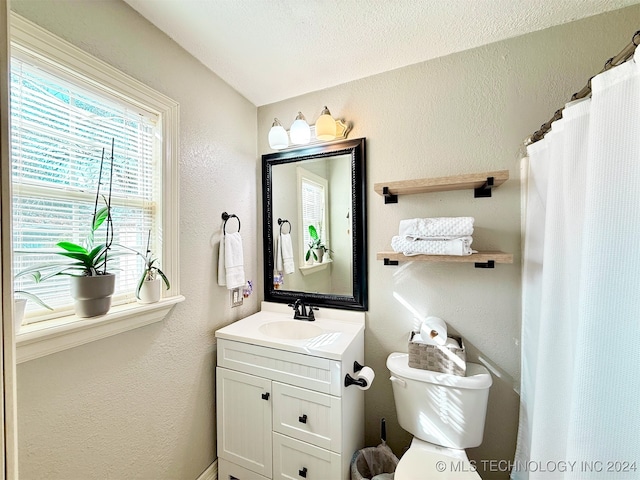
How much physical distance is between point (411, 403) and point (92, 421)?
136cm

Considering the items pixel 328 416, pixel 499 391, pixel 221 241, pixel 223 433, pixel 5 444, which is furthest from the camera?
pixel 221 241

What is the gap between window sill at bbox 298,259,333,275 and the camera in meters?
1.69

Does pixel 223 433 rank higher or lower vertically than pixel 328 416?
lower

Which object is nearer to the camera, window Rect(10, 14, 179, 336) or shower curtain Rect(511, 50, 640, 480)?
shower curtain Rect(511, 50, 640, 480)

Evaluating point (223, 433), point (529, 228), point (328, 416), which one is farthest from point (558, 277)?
point (223, 433)

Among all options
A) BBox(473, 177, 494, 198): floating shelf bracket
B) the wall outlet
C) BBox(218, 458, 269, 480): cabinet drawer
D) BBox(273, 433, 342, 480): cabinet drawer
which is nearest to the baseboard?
BBox(218, 458, 269, 480): cabinet drawer

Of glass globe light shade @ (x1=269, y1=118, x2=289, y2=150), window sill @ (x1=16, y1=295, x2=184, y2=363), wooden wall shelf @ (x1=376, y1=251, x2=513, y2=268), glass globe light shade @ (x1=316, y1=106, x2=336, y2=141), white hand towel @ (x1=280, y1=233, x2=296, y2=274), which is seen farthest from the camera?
white hand towel @ (x1=280, y1=233, x2=296, y2=274)

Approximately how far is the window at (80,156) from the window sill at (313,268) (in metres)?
0.77

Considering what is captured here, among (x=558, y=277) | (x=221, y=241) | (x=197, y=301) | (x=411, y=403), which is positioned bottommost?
(x=411, y=403)

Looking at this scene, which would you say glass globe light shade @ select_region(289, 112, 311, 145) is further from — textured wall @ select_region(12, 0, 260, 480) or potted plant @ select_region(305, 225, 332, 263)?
potted plant @ select_region(305, 225, 332, 263)

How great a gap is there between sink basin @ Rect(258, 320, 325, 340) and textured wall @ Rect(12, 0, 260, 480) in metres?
0.25

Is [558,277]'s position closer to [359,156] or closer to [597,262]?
[597,262]

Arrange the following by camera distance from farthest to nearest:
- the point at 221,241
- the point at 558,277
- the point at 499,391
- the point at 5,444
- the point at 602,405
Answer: the point at 221,241, the point at 499,391, the point at 558,277, the point at 602,405, the point at 5,444

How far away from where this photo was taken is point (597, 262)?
67 centimetres
